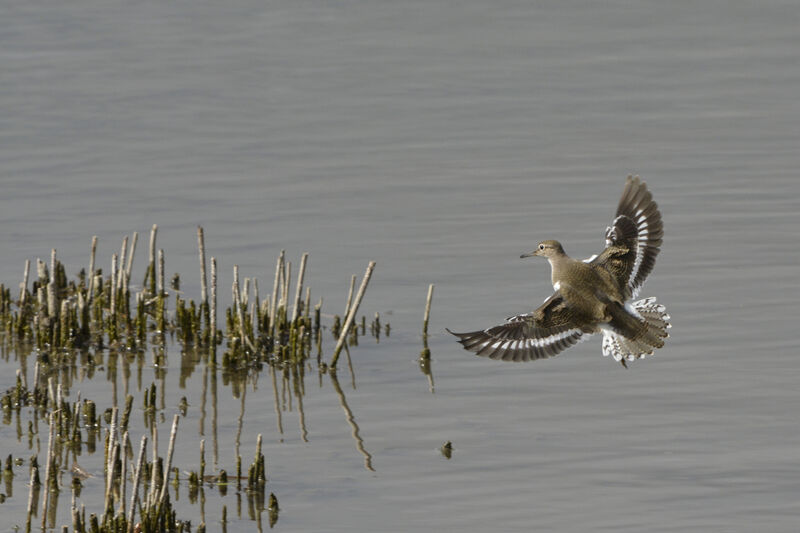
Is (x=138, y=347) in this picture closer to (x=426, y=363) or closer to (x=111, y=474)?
(x=426, y=363)

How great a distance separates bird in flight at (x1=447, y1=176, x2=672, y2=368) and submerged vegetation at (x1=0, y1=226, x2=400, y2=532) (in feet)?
3.89

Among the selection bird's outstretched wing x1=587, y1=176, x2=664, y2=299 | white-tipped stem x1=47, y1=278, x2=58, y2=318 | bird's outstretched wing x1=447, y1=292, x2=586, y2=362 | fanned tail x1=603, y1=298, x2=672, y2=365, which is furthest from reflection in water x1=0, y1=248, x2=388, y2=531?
bird's outstretched wing x1=587, y1=176, x2=664, y2=299

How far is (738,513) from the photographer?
26.5 feet

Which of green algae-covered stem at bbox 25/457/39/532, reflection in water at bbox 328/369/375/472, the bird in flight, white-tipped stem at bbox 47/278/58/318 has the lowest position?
green algae-covered stem at bbox 25/457/39/532

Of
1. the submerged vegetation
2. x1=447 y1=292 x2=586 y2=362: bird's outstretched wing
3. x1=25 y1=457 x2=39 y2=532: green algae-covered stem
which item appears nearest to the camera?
x1=25 y1=457 x2=39 y2=532: green algae-covered stem

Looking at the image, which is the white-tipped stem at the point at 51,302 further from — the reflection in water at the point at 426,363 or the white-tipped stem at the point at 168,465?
the white-tipped stem at the point at 168,465

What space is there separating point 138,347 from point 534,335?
370cm

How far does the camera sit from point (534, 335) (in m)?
8.70

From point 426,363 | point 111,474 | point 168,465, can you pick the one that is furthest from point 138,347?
point 111,474

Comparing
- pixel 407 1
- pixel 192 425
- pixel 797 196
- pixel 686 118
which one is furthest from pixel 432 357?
pixel 407 1

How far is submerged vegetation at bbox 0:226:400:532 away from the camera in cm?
881

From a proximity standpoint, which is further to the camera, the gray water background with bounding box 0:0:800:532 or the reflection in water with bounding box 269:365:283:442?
the reflection in water with bounding box 269:365:283:442

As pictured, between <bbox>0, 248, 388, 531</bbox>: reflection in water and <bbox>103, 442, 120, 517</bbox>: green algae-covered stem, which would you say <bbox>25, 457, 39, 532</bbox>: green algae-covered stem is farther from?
<bbox>103, 442, 120, 517</bbox>: green algae-covered stem

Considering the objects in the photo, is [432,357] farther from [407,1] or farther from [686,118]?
[407,1]
